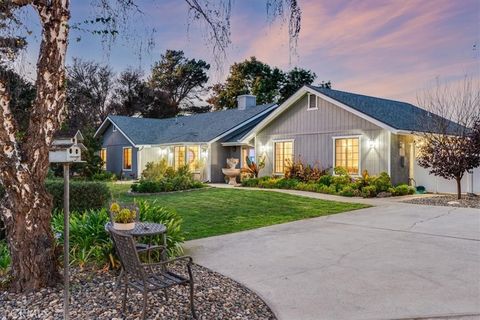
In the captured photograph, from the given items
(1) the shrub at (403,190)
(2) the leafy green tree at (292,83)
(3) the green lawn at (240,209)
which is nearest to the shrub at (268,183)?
(3) the green lawn at (240,209)

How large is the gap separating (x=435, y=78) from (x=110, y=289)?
48.2ft

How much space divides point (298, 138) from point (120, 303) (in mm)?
15239

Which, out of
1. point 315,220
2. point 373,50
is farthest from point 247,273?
point 373,50

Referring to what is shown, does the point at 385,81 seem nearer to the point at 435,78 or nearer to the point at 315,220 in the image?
the point at 435,78

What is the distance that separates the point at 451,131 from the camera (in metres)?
14.4

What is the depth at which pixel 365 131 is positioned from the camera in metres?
15.8

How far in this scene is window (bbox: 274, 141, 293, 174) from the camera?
18.8 metres

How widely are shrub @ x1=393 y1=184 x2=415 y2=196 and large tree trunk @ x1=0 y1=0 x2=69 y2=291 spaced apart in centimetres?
1297

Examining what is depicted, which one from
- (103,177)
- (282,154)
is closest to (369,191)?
(282,154)

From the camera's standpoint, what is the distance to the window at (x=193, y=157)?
2172 centimetres

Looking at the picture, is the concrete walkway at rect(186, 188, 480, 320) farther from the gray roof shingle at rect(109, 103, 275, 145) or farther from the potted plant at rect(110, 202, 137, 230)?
the gray roof shingle at rect(109, 103, 275, 145)

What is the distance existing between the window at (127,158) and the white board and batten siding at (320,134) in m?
9.32

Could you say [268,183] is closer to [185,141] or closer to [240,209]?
[185,141]

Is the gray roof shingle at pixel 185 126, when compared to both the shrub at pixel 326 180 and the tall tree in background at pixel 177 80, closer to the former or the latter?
the shrub at pixel 326 180
